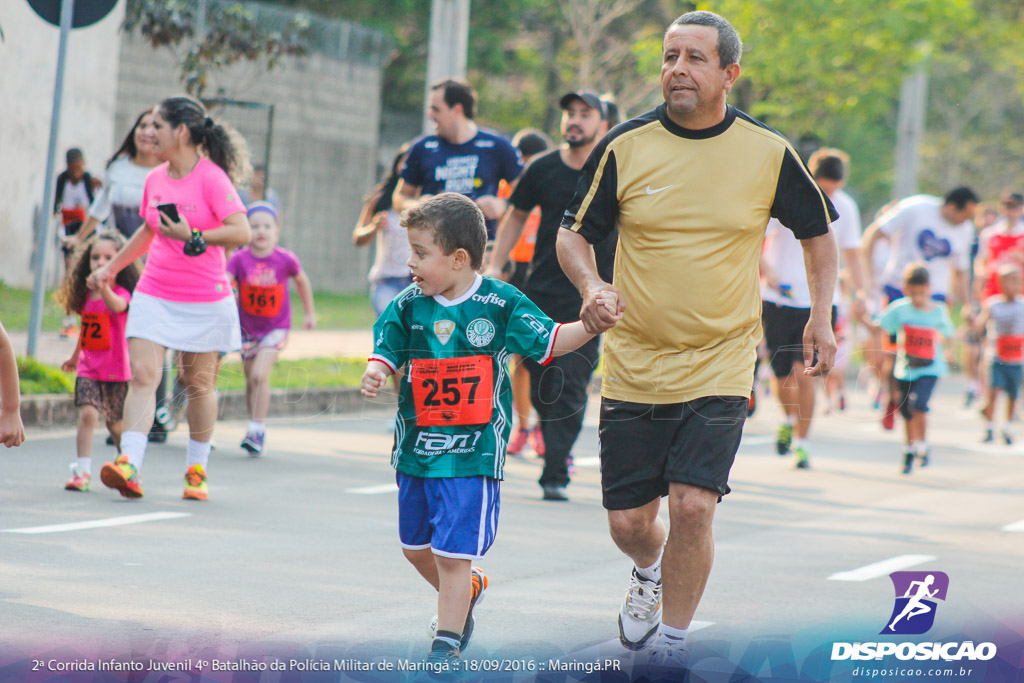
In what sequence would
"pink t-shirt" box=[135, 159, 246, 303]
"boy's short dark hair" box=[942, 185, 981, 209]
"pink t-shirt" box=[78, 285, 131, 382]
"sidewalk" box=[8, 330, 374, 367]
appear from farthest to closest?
"sidewalk" box=[8, 330, 374, 367] < "boy's short dark hair" box=[942, 185, 981, 209] < "pink t-shirt" box=[78, 285, 131, 382] < "pink t-shirt" box=[135, 159, 246, 303]

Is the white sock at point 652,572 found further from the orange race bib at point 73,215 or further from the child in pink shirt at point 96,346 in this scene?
the orange race bib at point 73,215

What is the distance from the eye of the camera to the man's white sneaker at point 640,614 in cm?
480

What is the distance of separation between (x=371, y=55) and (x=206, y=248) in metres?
19.0

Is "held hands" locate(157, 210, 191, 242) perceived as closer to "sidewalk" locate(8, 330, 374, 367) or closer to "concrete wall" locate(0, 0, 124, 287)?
"sidewalk" locate(8, 330, 374, 367)

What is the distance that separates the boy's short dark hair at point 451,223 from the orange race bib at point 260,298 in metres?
5.19

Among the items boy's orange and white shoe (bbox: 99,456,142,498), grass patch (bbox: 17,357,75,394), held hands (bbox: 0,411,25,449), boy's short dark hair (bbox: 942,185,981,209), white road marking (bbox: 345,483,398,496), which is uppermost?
boy's short dark hair (bbox: 942,185,981,209)

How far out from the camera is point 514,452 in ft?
33.8

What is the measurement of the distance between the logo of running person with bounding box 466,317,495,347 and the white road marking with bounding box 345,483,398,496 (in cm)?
394

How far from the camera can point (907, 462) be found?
10.6m

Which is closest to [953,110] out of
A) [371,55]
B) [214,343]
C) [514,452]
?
[371,55]

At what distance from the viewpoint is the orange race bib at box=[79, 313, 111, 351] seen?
7.77m

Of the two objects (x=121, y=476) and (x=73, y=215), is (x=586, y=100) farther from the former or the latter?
(x=73, y=215)

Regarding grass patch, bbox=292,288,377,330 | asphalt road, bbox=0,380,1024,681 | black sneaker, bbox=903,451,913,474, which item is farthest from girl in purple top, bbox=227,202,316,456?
grass patch, bbox=292,288,377,330

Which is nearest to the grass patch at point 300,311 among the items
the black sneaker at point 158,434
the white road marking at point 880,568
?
the black sneaker at point 158,434
